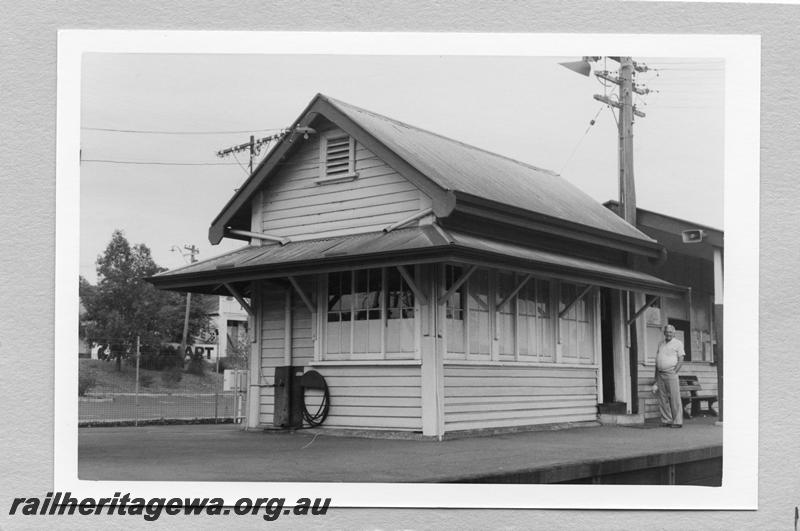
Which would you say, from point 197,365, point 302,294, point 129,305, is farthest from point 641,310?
point 129,305

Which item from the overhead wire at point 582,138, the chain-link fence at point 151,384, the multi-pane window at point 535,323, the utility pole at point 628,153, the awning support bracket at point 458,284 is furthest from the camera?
the multi-pane window at point 535,323

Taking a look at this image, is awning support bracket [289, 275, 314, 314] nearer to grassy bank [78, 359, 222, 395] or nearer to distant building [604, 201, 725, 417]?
grassy bank [78, 359, 222, 395]

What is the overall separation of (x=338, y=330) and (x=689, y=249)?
437 centimetres

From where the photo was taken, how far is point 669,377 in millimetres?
13844

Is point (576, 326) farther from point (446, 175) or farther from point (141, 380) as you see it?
point (141, 380)

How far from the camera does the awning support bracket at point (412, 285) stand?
1162 cm

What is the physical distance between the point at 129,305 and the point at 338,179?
2957mm

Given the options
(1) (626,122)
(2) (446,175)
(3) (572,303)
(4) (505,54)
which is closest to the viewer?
(4) (505,54)

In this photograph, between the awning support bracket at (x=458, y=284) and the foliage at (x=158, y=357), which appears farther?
the foliage at (x=158, y=357)

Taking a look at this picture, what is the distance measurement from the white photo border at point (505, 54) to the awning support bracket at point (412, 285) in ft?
9.81

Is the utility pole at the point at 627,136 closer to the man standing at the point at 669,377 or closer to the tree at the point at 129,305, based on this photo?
the man standing at the point at 669,377

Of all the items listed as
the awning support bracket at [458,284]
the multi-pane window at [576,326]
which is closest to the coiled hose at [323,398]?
the awning support bracket at [458,284]

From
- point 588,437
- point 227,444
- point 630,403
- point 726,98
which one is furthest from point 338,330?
point 726,98

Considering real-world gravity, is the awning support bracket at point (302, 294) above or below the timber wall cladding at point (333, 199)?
below
